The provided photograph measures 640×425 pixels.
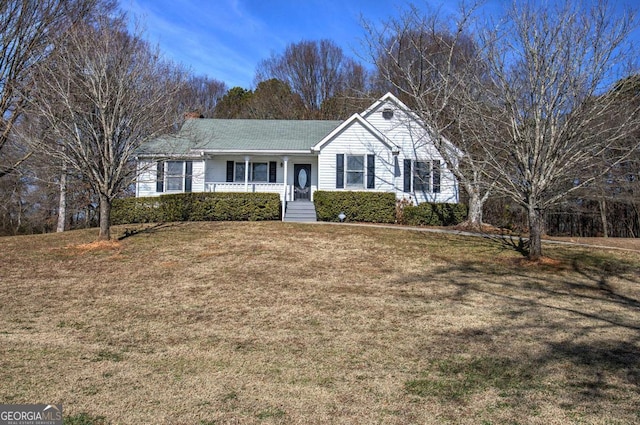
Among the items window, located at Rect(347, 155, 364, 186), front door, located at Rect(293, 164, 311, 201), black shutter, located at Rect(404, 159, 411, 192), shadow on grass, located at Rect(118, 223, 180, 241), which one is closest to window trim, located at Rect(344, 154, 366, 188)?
window, located at Rect(347, 155, 364, 186)

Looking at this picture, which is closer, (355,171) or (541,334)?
(541,334)

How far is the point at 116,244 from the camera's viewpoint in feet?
43.8

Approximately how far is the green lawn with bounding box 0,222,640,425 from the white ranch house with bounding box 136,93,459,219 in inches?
313

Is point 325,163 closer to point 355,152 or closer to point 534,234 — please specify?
point 355,152

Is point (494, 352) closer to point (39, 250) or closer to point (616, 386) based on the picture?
point (616, 386)

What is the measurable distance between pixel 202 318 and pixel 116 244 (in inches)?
284

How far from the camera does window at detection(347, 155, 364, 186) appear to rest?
813 inches

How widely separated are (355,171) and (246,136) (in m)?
5.95

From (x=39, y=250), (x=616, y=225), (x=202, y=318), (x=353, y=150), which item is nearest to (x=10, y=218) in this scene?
(x=39, y=250)

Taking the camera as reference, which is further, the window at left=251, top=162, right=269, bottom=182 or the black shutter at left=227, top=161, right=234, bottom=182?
the window at left=251, top=162, right=269, bottom=182

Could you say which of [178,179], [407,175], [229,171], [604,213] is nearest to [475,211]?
[407,175]

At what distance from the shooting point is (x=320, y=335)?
21.6ft

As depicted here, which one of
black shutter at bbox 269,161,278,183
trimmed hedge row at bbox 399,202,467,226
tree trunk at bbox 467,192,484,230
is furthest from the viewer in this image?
black shutter at bbox 269,161,278,183

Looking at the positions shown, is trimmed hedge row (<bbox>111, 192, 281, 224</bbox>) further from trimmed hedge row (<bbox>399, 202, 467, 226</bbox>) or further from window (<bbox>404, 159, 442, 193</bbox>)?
window (<bbox>404, 159, 442, 193</bbox>)
